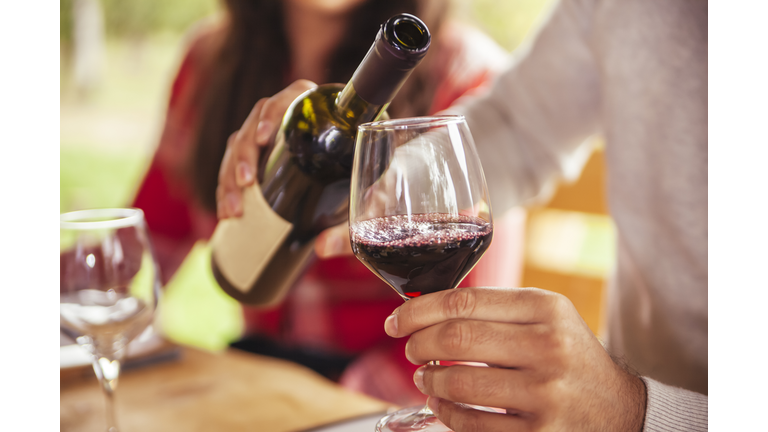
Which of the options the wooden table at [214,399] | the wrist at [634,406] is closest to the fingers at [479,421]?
the wrist at [634,406]

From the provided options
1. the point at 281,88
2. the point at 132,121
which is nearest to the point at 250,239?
the point at 281,88

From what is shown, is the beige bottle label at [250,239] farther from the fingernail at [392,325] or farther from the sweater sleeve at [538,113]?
the sweater sleeve at [538,113]

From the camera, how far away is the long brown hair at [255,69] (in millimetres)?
1470

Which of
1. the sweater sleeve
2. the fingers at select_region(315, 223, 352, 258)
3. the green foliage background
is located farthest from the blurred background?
the fingers at select_region(315, 223, 352, 258)

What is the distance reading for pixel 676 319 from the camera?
2.92ft

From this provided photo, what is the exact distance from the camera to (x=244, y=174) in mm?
702

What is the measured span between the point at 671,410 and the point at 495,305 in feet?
0.68

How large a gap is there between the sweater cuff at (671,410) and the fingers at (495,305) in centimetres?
14

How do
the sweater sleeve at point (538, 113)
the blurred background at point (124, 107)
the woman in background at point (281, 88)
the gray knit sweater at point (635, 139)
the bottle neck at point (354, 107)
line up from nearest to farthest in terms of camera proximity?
1. the bottle neck at point (354, 107)
2. the gray knit sweater at point (635, 139)
3. the sweater sleeve at point (538, 113)
4. the woman in background at point (281, 88)
5. the blurred background at point (124, 107)

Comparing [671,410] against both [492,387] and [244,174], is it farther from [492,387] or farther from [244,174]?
[244,174]

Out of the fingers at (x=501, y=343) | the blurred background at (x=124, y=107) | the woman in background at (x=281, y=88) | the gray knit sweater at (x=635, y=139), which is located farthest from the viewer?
the blurred background at (x=124, y=107)
